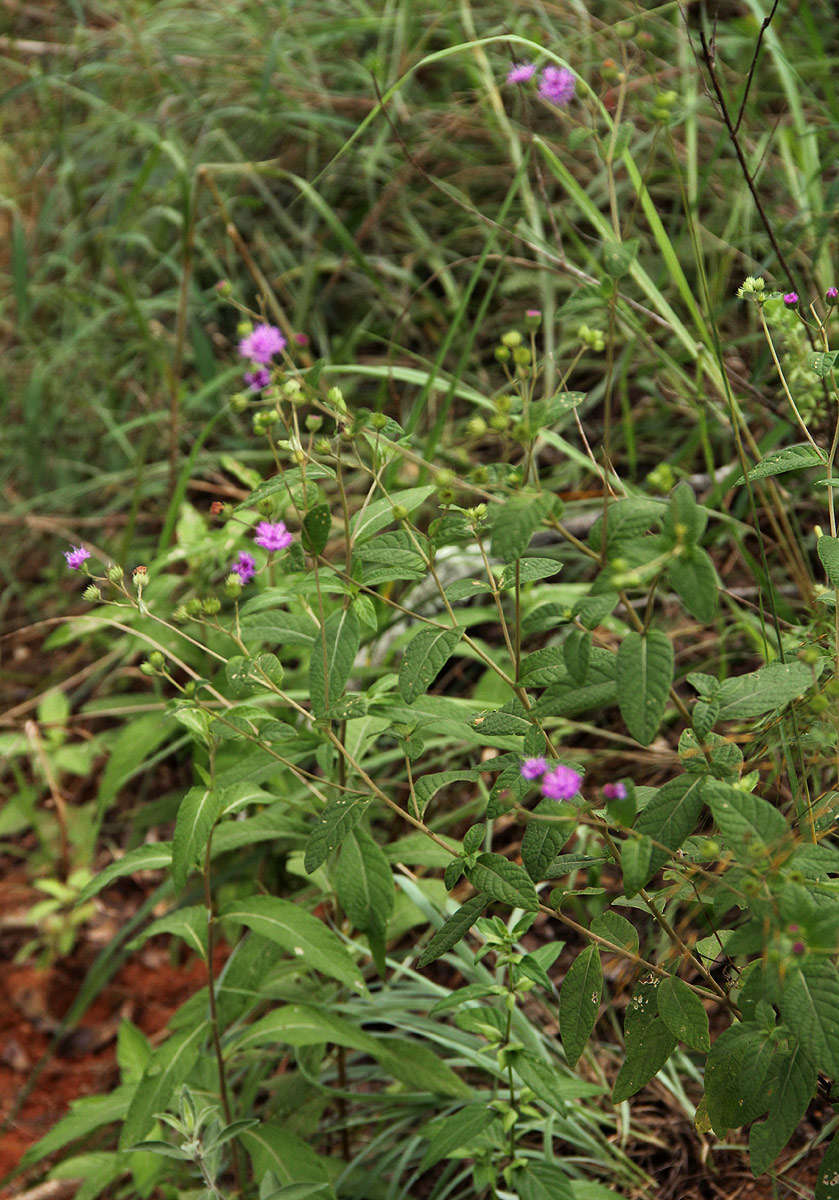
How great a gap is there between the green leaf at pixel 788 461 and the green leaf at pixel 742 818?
1.22 feet

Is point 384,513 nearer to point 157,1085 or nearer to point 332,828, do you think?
point 332,828

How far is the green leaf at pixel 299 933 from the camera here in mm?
1249

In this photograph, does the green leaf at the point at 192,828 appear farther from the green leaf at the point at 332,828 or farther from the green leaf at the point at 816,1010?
the green leaf at the point at 816,1010

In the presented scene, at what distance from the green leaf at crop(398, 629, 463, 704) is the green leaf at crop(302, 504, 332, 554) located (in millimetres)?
129

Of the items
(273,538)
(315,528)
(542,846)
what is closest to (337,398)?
(315,528)

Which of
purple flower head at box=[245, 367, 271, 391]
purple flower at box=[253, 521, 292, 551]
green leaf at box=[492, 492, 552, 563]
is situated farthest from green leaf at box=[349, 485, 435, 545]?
green leaf at box=[492, 492, 552, 563]

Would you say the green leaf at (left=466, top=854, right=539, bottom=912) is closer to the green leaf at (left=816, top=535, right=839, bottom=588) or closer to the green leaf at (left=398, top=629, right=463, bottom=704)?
the green leaf at (left=398, top=629, right=463, bottom=704)

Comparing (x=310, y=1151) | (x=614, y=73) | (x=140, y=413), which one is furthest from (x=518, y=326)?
(x=310, y=1151)

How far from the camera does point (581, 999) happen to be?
3.25 feet

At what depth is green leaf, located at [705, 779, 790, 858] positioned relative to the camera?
2.69 feet

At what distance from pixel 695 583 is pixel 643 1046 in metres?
0.47

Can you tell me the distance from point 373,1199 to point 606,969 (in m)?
0.46

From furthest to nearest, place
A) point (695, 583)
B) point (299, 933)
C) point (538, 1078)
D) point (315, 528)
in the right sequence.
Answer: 1. point (299, 933)
2. point (538, 1078)
3. point (315, 528)
4. point (695, 583)

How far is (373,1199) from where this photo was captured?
55.5 inches
